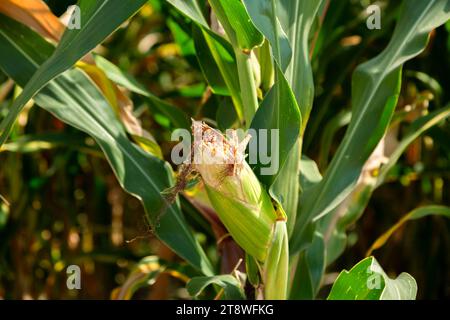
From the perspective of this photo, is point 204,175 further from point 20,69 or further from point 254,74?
point 20,69

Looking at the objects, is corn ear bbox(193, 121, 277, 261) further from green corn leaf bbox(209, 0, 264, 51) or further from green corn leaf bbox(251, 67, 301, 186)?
green corn leaf bbox(209, 0, 264, 51)

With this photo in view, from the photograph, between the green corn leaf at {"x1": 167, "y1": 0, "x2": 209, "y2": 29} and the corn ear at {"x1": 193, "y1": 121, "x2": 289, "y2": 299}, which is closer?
the corn ear at {"x1": 193, "y1": 121, "x2": 289, "y2": 299}

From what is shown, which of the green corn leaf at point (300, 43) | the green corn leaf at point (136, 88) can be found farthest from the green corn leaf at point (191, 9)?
the green corn leaf at point (136, 88)

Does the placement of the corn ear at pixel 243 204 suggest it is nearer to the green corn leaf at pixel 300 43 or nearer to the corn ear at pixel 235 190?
the corn ear at pixel 235 190

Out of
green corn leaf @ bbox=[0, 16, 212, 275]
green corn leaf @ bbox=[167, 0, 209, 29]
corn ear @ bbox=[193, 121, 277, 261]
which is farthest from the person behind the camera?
green corn leaf @ bbox=[0, 16, 212, 275]

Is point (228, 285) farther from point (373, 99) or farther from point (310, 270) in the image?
point (373, 99)

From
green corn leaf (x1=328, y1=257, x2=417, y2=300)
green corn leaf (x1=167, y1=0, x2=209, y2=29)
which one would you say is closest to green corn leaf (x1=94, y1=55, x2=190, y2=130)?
green corn leaf (x1=167, y1=0, x2=209, y2=29)

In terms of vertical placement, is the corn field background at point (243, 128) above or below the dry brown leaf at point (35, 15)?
below

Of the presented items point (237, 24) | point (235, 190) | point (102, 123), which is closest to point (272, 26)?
point (237, 24)
